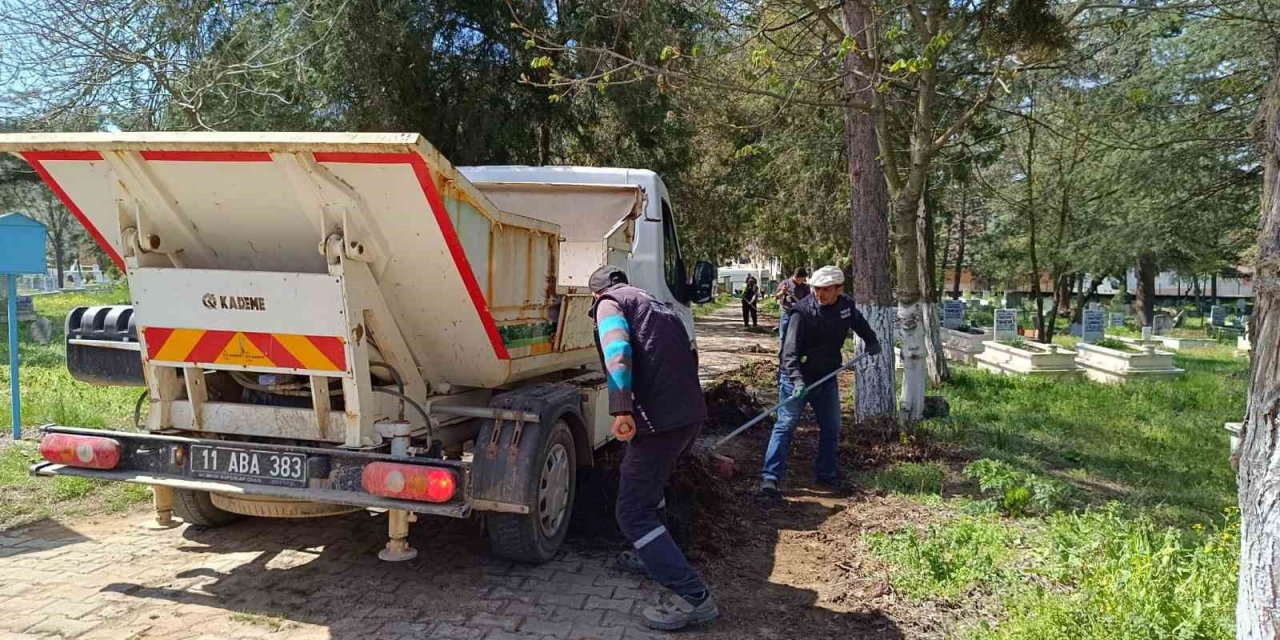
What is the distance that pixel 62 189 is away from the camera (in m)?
4.17

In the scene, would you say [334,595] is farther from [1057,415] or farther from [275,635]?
[1057,415]

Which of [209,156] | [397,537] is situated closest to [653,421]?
[397,537]

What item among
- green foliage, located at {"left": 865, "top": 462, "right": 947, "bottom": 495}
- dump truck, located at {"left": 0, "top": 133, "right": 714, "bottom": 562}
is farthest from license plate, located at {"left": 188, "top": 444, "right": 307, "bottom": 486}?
green foliage, located at {"left": 865, "top": 462, "right": 947, "bottom": 495}

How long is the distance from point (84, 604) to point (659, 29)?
32.9 ft

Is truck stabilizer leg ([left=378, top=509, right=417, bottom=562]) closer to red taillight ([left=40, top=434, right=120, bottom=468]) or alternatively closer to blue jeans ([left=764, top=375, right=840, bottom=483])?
red taillight ([left=40, top=434, right=120, bottom=468])

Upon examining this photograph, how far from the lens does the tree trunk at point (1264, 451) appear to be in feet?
9.34

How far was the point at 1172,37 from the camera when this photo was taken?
1591 cm

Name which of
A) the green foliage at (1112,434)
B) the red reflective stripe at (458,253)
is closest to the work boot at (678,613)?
the red reflective stripe at (458,253)

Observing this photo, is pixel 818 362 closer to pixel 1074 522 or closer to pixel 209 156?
pixel 1074 522

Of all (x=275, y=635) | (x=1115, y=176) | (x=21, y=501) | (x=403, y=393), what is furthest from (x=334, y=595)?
(x=1115, y=176)

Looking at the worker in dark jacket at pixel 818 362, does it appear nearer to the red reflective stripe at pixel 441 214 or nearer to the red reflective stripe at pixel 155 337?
the red reflective stripe at pixel 441 214

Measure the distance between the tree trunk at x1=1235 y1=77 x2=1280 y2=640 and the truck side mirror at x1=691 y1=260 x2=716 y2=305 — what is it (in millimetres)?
5189

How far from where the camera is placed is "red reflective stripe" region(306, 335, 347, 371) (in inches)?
157

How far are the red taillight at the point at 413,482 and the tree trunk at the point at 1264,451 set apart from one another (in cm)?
309
